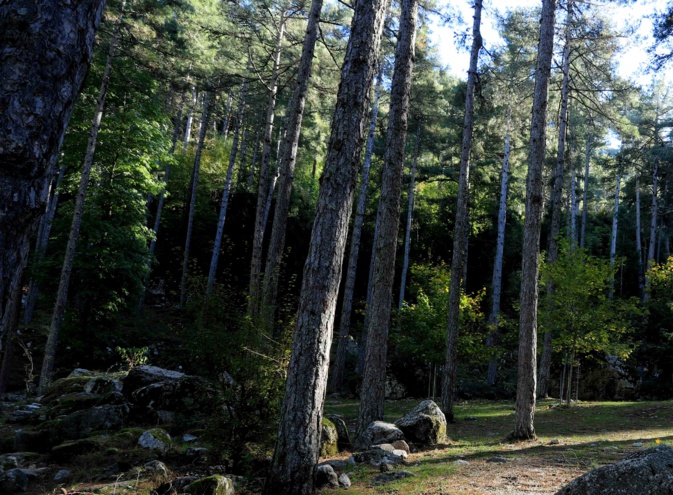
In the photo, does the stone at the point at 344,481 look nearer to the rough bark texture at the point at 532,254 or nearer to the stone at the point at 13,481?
the stone at the point at 13,481

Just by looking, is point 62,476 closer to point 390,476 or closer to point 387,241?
point 390,476

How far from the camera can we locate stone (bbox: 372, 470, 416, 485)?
5656 millimetres

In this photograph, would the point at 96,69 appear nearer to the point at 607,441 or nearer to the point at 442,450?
the point at 442,450

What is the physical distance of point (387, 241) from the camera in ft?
28.3

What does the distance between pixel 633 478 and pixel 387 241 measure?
18.4 ft

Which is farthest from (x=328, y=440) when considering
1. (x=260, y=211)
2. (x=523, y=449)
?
(x=260, y=211)

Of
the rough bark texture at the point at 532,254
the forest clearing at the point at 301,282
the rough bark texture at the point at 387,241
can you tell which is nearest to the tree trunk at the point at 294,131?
the forest clearing at the point at 301,282

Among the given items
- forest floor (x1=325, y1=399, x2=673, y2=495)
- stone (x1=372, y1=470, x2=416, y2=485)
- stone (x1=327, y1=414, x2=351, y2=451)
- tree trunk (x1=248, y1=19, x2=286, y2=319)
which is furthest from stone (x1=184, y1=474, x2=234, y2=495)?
tree trunk (x1=248, y1=19, x2=286, y2=319)

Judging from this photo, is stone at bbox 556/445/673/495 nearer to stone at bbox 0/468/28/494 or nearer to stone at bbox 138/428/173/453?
stone at bbox 138/428/173/453

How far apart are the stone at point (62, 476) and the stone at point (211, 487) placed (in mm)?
2202

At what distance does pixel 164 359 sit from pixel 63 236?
6178mm

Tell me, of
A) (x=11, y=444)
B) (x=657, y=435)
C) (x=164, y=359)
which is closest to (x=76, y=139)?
(x=164, y=359)

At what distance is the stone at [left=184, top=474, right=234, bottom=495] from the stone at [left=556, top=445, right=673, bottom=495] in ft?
10.9

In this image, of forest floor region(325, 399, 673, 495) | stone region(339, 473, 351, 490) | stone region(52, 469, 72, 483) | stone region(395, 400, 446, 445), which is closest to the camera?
forest floor region(325, 399, 673, 495)
